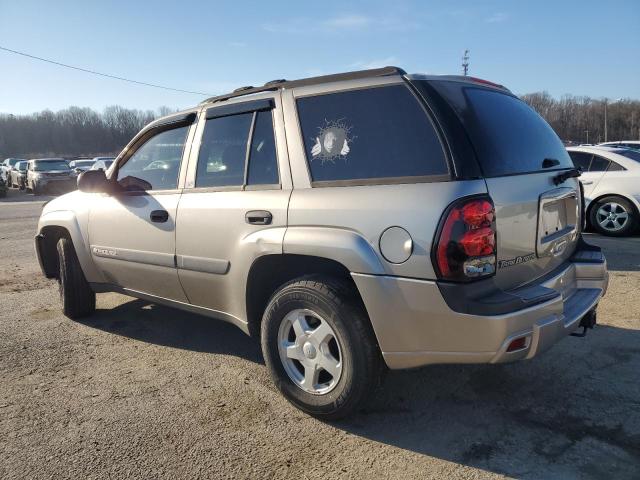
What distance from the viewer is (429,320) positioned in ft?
8.19

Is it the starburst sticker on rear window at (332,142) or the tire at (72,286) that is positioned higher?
the starburst sticker on rear window at (332,142)

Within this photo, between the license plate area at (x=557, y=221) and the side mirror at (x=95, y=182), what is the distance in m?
3.33

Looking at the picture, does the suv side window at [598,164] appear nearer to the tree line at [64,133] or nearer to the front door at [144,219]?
the front door at [144,219]

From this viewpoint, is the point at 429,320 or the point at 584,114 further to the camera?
the point at 584,114

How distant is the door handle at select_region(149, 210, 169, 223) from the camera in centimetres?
374

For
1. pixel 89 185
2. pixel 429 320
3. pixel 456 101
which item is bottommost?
pixel 429 320

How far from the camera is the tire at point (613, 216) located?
8.46 m

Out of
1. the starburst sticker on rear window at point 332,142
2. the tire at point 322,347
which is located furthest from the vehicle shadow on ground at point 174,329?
the starburst sticker on rear window at point 332,142

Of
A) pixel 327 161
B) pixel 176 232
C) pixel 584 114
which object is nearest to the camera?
pixel 327 161

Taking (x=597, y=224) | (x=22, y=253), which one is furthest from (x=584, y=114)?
(x=22, y=253)

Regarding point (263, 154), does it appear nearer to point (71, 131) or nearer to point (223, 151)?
point (223, 151)

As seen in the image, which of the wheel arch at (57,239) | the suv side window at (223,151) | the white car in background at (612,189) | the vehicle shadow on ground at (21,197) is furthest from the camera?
the vehicle shadow on ground at (21,197)

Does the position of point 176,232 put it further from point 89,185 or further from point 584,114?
point 584,114

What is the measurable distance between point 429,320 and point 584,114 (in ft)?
254
